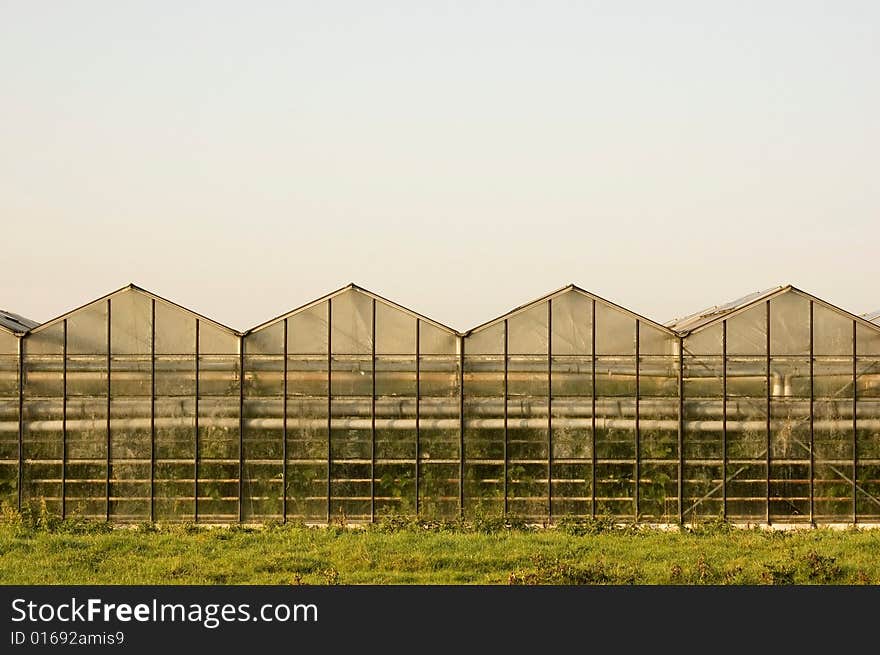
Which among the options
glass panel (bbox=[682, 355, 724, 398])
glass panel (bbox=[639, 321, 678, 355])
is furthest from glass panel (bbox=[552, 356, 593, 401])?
glass panel (bbox=[682, 355, 724, 398])

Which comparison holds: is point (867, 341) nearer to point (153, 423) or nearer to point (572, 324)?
point (572, 324)

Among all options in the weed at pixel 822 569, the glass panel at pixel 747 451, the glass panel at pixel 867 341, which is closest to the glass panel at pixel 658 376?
the glass panel at pixel 747 451

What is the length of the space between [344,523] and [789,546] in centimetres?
1067

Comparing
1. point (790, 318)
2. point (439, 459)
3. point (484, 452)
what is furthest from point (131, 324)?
point (790, 318)

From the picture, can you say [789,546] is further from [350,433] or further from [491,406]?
[350,433]

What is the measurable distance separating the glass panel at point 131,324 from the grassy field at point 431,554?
455 cm

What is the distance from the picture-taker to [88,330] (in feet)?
95.3

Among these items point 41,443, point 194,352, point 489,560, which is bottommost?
point 489,560

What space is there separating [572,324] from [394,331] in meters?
4.57

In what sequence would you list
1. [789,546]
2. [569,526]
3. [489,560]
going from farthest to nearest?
[569,526] → [789,546] → [489,560]

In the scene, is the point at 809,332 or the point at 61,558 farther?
the point at 809,332

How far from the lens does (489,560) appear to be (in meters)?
24.4

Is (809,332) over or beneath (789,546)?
over

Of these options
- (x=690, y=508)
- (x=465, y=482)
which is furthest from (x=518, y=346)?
(x=690, y=508)
